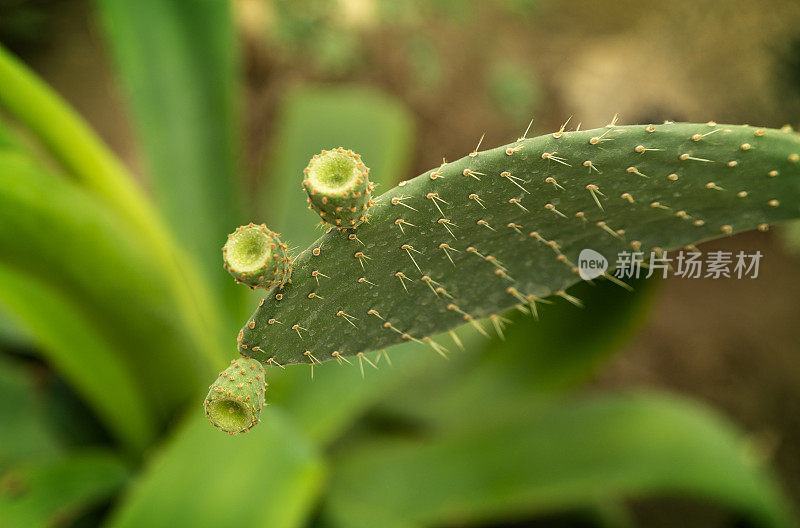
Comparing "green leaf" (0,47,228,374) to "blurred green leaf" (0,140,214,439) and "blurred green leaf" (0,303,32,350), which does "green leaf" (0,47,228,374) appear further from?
"blurred green leaf" (0,303,32,350)

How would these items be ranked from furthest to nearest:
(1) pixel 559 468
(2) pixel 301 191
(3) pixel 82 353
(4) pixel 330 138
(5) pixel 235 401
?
(4) pixel 330 138
(2) pixel 301 191
(1) pixel 559 468
(3) pixel 82 353
(5) pixel 235 401

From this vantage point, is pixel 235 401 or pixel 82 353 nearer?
pixel 235 401

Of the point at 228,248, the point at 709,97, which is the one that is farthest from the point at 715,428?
the point at 709,97

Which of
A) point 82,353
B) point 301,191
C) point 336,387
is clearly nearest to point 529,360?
point 336,387

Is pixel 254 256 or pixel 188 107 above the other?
pixel 188 107

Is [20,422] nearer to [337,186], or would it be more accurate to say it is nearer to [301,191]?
[301,191]

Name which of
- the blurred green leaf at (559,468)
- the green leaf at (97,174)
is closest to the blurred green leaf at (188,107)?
the green leaf at (97,174)

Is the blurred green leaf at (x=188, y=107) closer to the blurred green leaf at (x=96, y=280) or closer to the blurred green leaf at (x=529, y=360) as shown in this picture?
the blurred green leaf at (x=96, y=280)
